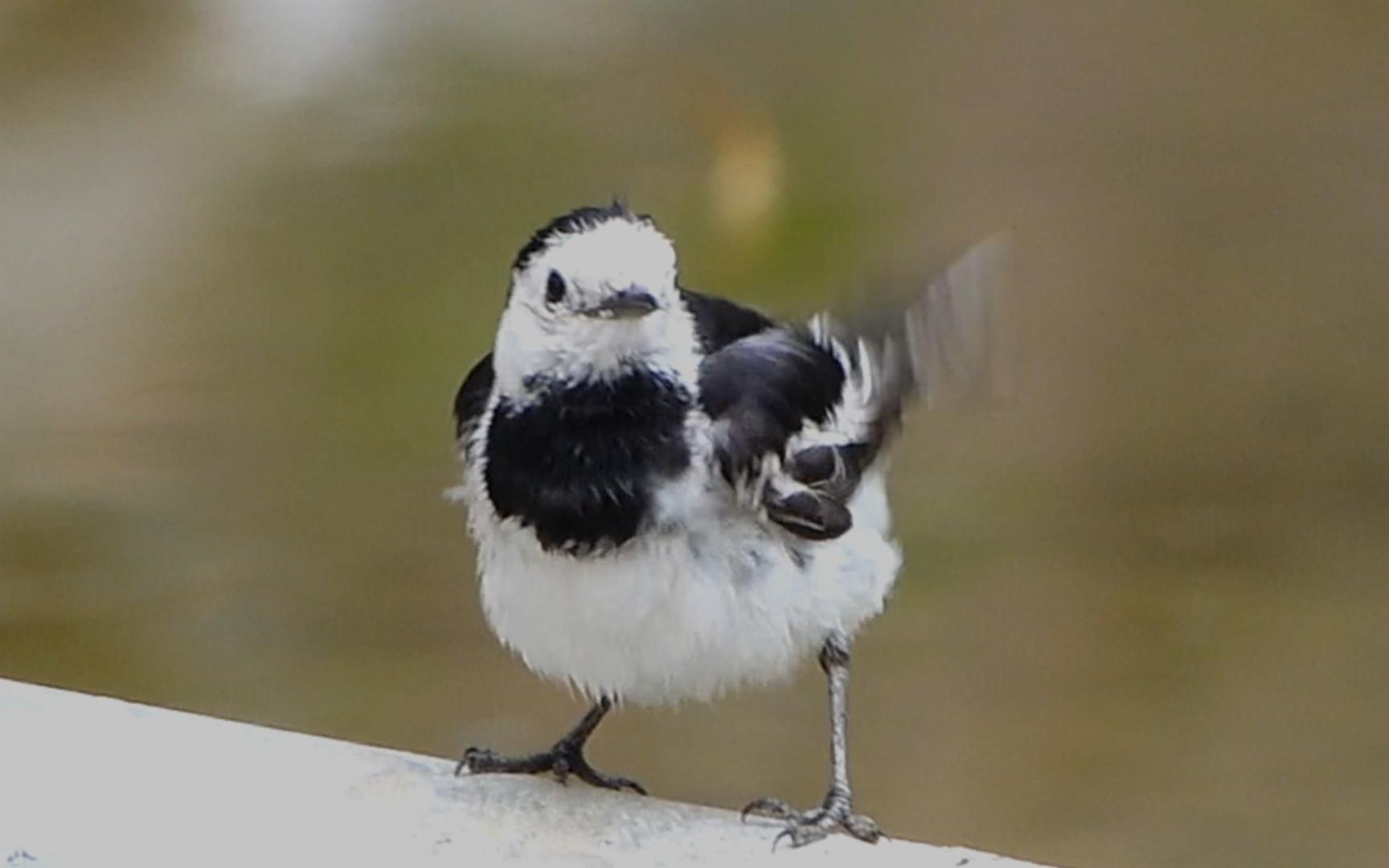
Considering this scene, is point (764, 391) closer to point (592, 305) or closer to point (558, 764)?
point (592, 305)

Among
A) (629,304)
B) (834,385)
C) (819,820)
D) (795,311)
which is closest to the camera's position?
(629,304)

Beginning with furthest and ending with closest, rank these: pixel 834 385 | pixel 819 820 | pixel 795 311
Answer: pixel 795 311 → pixel 834 385 → pixel 819 820

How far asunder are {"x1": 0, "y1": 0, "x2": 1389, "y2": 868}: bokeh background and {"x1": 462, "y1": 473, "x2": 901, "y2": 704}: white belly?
776mm

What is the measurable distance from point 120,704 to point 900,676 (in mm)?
1377

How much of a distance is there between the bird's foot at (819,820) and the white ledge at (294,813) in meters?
0.01

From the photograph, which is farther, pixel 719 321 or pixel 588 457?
pixel 719 321

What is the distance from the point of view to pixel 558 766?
1.74 m

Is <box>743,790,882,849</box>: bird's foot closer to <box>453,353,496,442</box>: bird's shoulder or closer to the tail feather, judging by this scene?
the tail feather

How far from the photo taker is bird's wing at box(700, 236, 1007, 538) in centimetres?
158

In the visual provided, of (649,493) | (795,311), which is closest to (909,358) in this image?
(649,493)

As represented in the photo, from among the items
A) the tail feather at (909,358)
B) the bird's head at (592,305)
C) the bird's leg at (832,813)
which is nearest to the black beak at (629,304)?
the bird's head at (592,305)

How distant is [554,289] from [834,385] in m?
0.30

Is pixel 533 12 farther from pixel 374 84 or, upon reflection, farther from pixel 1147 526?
pixel 1147 526

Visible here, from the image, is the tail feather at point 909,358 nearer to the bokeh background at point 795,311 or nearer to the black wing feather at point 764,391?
the black wing feather at point 764,391
